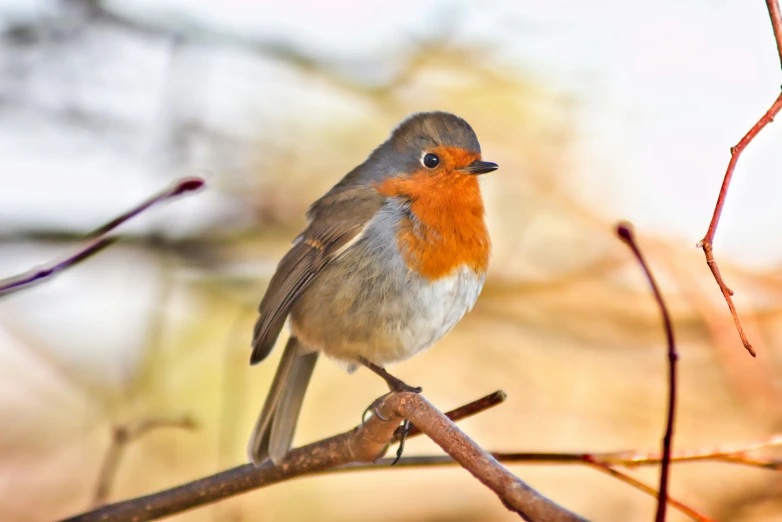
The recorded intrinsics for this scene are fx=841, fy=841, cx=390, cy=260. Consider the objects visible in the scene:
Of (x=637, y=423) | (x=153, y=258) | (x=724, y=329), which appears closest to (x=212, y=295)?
(x=153, y=258)

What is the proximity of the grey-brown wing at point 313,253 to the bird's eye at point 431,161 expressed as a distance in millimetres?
199

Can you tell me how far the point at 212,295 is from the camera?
4434 mm

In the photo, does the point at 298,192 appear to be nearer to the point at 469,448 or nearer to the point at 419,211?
the point at 419,211

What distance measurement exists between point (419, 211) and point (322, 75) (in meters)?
2.09

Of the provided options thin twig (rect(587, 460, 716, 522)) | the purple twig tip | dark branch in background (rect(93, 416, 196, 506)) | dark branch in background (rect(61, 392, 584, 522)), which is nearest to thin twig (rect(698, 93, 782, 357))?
thin twig (rect(587, 460, 716, 522))

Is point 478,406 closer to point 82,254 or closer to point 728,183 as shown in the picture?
point 728,183

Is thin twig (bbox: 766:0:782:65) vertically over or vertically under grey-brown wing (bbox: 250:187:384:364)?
under

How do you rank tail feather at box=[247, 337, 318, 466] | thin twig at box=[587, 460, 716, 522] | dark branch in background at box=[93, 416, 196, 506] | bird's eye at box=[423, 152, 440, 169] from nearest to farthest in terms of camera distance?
thin twig at box=[587, 460, 716, 522]
dark branch in background at box=[93, 416, 196, 506]
tail feather at box=[247, 337, 318, 466]
bird's eye at box=[423, 152, 440, 169]

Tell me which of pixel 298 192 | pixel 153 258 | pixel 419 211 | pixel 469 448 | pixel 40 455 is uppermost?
pixel 298 192

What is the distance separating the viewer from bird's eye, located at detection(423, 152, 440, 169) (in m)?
2.94

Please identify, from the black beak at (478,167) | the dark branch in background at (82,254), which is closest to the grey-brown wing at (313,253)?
the black beak at (478,167)

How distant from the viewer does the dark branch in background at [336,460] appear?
5.29 feet

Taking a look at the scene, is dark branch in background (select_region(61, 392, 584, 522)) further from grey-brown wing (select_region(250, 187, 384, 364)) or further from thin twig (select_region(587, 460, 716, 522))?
grey-brown wing (select_region(250, 187, 384, 364))

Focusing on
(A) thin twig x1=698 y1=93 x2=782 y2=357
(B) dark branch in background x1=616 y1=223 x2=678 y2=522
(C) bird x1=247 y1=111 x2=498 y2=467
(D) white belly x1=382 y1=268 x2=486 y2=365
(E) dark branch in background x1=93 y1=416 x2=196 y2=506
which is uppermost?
(C) bird x1=247 y1=111 x2=498 y2=467
